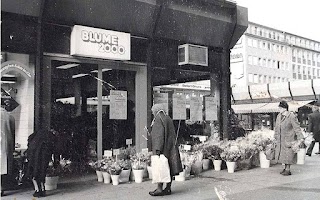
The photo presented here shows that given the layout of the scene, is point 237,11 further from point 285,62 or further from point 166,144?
point 285,62

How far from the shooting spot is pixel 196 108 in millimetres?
10938

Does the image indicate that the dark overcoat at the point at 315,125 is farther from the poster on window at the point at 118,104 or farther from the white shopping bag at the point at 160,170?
the white shopping bag at the point at 160,170

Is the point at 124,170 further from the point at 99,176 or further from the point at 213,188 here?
the point at 213,188

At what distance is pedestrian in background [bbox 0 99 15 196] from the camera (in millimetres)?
6445

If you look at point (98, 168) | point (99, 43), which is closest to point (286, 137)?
point (98, 168)

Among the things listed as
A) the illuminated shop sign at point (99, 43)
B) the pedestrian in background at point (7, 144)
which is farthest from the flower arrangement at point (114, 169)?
the illuminated shop sign at point (99, 43)

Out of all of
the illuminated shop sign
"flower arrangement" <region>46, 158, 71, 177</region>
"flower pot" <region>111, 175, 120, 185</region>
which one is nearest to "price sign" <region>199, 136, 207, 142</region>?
the illuminated shop sign

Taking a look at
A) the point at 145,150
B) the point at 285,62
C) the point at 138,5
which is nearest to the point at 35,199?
the point at 145,150

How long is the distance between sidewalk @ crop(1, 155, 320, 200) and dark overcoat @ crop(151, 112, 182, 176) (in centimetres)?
54

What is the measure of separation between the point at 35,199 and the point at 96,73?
3411mm

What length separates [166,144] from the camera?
6.91 m

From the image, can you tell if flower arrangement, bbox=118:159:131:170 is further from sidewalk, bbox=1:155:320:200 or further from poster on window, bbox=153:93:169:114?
poster on window, bbox=153:93:169:114

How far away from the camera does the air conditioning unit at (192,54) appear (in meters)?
10.3

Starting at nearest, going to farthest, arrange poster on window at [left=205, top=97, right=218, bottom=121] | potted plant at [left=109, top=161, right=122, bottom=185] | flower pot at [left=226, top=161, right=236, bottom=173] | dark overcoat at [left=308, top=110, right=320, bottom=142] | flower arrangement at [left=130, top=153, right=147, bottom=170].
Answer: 1. potted plant at [left=109, top=161, right=122, bottom=185]
2. flower arrangement at [left=130, top=153, right=147, bottom=170]
3. flower pot at [left=226, top=161, right=236, bottom=173]
4. poster on window at [left=205, top=97, right=218, bottom=121]
5. dark overcoat at [left=308, top=110, right=320, bottom=142]
